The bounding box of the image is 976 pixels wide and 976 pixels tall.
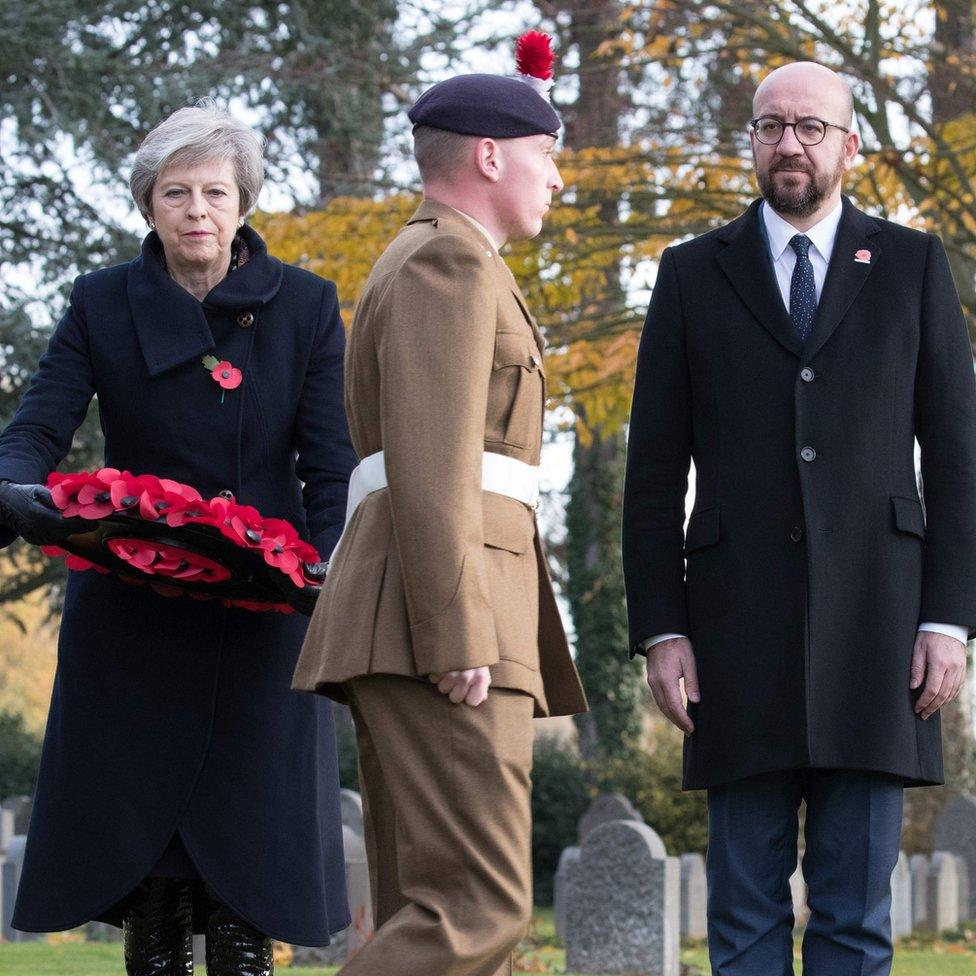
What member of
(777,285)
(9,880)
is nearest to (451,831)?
(777,285)

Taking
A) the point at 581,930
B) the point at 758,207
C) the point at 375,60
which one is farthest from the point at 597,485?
the point at 758,207

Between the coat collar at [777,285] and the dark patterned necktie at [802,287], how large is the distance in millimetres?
33

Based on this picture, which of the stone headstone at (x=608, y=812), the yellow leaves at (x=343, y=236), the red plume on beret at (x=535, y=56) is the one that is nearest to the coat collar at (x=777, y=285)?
the red plume on beret at (x=535, y=56)

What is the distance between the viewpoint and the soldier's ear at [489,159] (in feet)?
11.7

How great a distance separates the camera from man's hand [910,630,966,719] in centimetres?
Answer: 387

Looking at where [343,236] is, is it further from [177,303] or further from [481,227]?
[481,227]

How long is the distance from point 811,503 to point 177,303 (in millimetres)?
1497

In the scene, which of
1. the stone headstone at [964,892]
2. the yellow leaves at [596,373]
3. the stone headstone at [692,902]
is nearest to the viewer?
the yellow leaves at [596,373]

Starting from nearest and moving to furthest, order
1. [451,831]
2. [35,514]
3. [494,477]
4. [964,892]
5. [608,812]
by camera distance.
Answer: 1. [451,831]
2. [494,477]
3. [35,514]
4. [964,892]
5. [608,812]

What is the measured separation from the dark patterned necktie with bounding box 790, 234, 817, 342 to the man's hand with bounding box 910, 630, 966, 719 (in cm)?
73

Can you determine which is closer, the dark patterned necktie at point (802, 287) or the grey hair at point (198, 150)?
the dark patterned necktie at point (802, 287)

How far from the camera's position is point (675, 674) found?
400 cm

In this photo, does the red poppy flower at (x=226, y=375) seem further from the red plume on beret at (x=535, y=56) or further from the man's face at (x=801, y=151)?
the man's face at (x=801, y=151)

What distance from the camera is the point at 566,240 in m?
11.6
